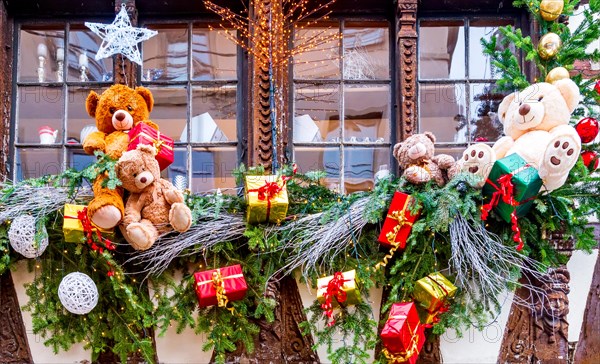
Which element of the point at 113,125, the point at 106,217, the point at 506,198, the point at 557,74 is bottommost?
the point at 106,217

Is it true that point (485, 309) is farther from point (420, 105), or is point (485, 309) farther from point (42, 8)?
point (42, 8)

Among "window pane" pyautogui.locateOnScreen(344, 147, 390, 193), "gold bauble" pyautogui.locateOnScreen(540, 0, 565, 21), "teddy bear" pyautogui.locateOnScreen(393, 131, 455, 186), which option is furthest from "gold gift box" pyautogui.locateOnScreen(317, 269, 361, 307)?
"gold bauble" pyautogui.locateOnScreen(540, 0, 565, 21)

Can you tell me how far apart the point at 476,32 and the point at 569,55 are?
37.0 inches

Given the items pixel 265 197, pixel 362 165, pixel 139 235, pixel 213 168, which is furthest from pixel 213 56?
pixel 139 235

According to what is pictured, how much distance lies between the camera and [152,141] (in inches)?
197

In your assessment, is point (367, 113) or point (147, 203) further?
point (367, 113)

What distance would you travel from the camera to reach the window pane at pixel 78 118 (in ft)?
19.5

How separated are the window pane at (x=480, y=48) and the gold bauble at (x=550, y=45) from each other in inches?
28.0

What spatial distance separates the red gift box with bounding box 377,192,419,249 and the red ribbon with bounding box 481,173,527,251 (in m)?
0.38

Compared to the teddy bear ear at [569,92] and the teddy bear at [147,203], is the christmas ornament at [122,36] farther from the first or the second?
the teddy bear ear at [569,92]

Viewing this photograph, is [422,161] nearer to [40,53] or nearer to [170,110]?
[170,110]

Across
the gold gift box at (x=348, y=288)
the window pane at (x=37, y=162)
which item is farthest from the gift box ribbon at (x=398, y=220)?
the window pane at (x=37, y=162)

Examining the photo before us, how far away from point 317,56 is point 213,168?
1.01 metres

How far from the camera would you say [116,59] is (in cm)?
588
